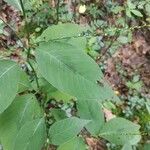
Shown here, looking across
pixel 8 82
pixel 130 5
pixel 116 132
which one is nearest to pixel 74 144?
pixel 116 132

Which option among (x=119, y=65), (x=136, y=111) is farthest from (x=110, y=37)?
(x=136, y=111)

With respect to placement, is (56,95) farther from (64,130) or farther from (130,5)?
(130,5)

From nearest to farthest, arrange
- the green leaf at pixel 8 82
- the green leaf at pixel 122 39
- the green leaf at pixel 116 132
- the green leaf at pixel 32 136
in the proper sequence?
1. the green leaf at pixel 8 82
2. the green leaf at pixel 32 136
3. the green leaf at pixel 116 132
4. the green leaf at pixel 122 39

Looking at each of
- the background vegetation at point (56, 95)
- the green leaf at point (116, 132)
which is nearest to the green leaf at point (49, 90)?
the background vegetation at point (56, 95)

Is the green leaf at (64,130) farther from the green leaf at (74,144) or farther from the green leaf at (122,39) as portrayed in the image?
the green leaf at (122,39)

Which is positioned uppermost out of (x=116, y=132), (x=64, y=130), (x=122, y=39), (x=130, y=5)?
(x=64, y=130)

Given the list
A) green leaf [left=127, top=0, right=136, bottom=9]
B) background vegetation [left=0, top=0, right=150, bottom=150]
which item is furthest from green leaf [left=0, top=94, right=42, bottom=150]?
green leaf [left=127, top=0, right=136, bottom=9]

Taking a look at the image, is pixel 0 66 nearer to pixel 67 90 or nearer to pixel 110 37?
pixel 67 90
